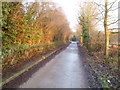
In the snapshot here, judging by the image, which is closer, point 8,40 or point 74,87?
point 74,87

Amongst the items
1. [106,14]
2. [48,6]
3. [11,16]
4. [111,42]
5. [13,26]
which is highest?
[48,6]

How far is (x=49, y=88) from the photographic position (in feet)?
10.9

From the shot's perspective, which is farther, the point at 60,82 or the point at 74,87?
the point at 60,82

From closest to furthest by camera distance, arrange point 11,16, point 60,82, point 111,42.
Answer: point 60,82 → point 11,16 → point 111,42

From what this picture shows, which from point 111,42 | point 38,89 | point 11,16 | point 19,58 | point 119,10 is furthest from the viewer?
point 111,42

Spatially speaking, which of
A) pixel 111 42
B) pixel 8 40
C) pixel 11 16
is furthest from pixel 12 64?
pixel 111 42

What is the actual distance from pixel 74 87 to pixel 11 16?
4710 mm

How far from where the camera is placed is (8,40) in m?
5.08

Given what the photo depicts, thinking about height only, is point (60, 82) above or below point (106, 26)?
below

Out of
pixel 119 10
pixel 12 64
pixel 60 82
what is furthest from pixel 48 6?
pixel 60 82

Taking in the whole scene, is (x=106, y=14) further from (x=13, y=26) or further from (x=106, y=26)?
(x=13, y=26)

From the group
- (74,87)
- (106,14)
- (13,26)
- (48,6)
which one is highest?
(48,6)

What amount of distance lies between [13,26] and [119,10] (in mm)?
7561

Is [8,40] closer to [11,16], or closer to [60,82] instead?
[11,16]
